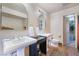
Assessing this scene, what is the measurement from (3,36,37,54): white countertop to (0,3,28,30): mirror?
0.19m

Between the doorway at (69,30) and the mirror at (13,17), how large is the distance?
2.11ft

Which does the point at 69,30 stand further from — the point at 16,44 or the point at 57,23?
the point at 16,44

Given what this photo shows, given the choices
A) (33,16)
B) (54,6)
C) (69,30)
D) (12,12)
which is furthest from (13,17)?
(69,30)

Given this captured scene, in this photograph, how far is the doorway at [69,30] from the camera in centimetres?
162

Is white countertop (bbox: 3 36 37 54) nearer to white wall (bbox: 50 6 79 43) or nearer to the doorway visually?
white wall (bbox: 50 6 79 43)

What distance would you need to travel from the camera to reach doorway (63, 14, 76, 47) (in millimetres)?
1623

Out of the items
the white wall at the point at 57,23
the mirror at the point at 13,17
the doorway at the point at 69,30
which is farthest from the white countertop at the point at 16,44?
the doorway at the point at 69,30

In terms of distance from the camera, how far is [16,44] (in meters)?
1.51

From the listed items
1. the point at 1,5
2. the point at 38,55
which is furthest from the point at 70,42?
the point at 1,5

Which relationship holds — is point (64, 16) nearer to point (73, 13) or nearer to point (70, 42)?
point (73, 13)

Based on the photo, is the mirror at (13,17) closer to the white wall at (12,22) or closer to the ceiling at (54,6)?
the white wall at (12,22)

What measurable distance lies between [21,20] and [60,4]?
0.66 meters

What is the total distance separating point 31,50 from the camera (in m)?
1.65

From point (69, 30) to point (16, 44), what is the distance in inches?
33.9
